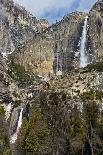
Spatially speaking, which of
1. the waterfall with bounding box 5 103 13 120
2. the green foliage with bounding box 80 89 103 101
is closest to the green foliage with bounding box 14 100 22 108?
the waterfall with bounding box 5 103 13 120

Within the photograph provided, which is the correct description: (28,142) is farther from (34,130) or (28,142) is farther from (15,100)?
(15,100)

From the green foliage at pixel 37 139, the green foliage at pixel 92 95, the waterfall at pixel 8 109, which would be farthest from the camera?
the waterfall at pixel 8 109

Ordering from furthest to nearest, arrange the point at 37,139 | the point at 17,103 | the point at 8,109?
the point at 17,103
the point at 8,109
the point at 37,139

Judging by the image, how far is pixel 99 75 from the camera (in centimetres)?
17750

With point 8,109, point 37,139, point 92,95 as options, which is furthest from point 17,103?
point 37,139

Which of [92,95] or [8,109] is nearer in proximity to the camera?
[92,95]

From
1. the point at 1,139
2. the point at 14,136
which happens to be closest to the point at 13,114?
the point at 14,136

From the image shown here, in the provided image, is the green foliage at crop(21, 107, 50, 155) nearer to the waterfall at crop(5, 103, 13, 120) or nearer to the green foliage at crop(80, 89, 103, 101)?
the green foliage at crop(80, 89, 103, 101)

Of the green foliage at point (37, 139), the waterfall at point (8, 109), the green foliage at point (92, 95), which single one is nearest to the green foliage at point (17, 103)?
the waterfall at point (8, 109)

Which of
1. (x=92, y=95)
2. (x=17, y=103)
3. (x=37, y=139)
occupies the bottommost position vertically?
(x=37, y=139)

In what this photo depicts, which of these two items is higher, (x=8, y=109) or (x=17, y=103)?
(x=17, y=103)

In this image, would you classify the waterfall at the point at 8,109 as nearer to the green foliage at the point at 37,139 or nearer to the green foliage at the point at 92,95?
the green foliage at the point at 92,95

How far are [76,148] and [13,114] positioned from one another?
2853 inches

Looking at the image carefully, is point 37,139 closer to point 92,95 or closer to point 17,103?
point 92,95
